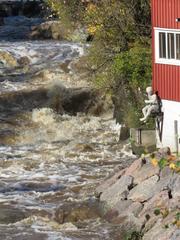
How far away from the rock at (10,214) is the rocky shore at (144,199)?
2100 mm

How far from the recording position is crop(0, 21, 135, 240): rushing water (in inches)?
719

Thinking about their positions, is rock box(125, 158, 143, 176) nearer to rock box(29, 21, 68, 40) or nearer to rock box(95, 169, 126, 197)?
rock box(95, 169, 126, 197)

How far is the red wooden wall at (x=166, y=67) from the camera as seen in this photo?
824 inches

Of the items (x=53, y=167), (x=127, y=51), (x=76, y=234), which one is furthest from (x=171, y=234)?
(x=127, y=51)

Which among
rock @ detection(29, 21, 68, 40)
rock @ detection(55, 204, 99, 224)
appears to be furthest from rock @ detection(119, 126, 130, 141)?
rock @ detection(29, 21, 68, 40)

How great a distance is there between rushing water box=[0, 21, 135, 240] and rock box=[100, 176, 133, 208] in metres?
0.42

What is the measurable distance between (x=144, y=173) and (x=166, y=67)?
3.66 meters

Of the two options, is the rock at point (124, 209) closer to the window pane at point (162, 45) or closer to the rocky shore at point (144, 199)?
the rocky shore at point (144, 199)

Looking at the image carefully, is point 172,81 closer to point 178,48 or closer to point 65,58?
point 178,48

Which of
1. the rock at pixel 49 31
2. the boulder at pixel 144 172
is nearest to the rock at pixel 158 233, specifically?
the boulder at pixel 144 172

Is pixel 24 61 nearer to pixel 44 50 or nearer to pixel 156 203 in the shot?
pixel 44 50

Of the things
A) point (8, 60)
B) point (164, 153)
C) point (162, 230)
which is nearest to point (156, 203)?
point (162, 230)

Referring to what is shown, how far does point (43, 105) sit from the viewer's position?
3138cm

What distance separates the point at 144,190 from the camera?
18.8 metres
